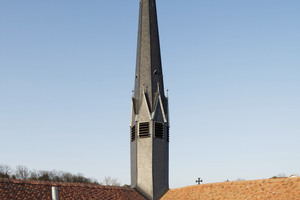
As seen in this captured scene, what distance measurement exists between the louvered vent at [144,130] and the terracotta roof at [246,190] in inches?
223

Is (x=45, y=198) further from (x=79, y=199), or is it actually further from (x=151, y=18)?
(x=151, y=18)

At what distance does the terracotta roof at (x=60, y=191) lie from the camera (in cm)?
2495

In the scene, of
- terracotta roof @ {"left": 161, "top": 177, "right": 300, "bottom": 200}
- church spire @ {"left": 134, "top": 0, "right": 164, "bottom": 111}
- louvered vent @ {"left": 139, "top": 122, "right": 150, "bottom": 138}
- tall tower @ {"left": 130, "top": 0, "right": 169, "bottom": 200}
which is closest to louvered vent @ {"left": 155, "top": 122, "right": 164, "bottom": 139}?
tall tower @ {"left": 130, "top": 0, "right": 169, "bottom": 200}

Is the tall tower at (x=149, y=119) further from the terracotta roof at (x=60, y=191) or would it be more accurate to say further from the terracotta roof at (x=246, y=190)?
the terracotta roof at (x=246, y=190)

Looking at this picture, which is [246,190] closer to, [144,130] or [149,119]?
[144,130]

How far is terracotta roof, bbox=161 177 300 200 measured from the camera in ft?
86.6

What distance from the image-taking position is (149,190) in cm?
3431

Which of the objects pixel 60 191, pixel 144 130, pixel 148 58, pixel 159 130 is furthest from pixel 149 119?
pixel 60 191

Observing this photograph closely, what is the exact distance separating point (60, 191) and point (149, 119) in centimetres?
1097

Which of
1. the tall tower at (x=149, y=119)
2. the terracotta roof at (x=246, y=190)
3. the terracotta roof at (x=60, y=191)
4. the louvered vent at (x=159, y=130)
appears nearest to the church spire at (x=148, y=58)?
the tall tower at (x=149, y=119)

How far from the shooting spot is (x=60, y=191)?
1110 inches

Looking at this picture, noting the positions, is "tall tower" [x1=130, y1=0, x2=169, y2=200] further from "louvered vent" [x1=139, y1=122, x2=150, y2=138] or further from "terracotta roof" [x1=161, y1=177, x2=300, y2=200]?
"terracotta roof" [x1=161, y1=177, x2=300, y2=200]

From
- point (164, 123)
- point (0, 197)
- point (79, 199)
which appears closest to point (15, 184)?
point (0, 197)

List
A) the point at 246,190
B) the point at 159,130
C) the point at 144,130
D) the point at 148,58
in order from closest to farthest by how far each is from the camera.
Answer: the point at 246,190, the point at 144,130, the point at 159,130, the point at 148,58
